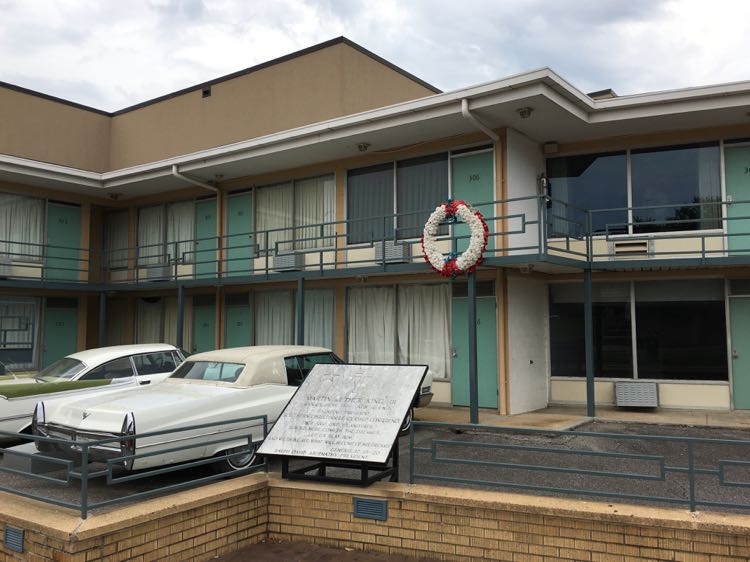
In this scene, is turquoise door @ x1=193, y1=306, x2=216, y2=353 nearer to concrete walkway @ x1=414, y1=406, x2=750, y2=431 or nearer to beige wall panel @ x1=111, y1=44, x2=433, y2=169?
beige wall panel @ x1=111, y1=44, x2=433, y2=169

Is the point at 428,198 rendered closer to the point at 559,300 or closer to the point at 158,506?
the point at 559,300

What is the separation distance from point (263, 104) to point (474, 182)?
22.7 ft

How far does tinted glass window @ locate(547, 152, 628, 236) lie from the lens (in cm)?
1229

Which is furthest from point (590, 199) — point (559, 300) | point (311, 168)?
point (311, 168)

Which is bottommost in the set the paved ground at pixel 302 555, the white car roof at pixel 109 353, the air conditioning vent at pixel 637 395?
the paved ground at pixel 302 555

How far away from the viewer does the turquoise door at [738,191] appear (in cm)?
1146

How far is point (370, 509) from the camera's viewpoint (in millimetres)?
5699

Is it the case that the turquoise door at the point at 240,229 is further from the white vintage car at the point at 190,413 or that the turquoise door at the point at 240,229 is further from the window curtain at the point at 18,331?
the white vintage car at the point at 190,413

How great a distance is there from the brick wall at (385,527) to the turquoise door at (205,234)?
10.8 metres

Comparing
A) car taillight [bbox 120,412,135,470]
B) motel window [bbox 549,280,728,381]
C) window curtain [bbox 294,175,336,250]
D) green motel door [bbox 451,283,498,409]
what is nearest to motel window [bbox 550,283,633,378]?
motel window [bbox 549,280,728,381]

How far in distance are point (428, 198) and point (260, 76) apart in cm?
662

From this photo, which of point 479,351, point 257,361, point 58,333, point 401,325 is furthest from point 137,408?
point 58,333

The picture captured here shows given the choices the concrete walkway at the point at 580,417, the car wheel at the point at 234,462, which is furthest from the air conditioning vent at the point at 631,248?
the car wheel at the point at 234,462

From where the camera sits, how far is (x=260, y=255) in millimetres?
15195
